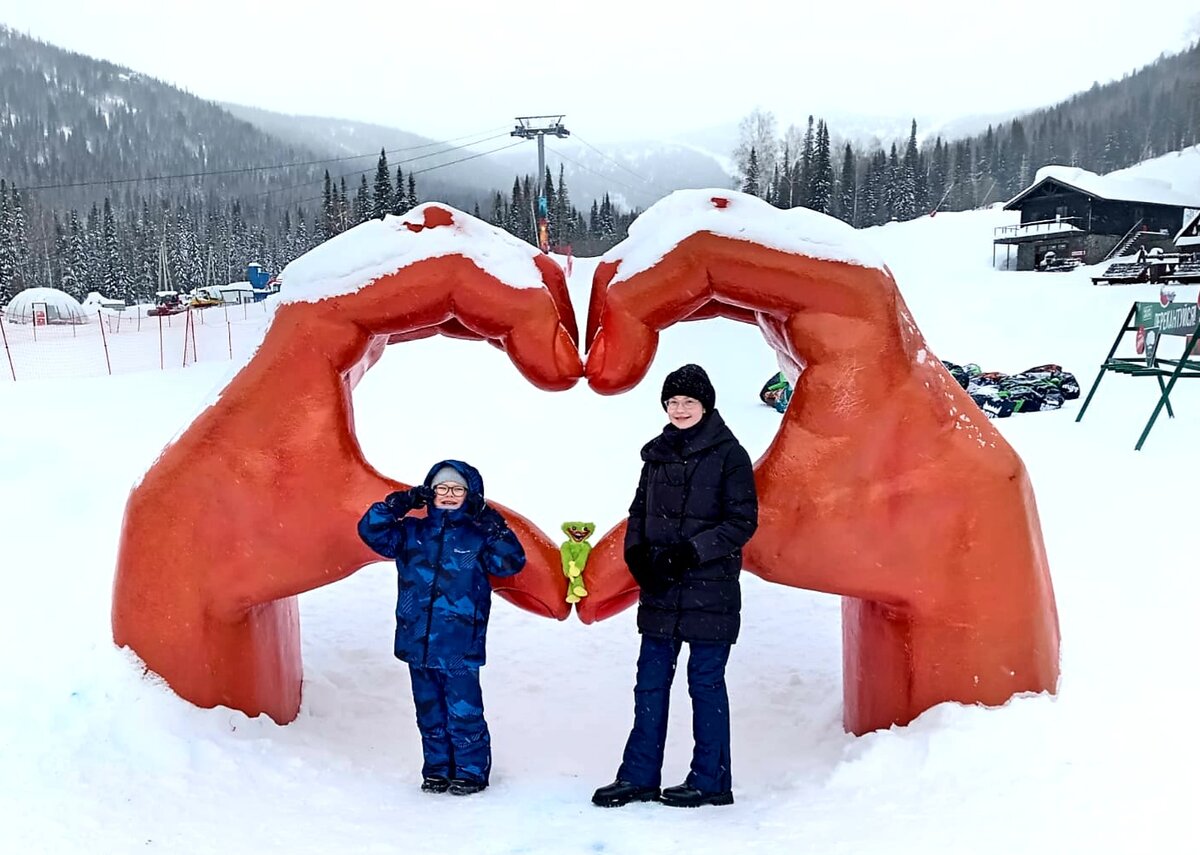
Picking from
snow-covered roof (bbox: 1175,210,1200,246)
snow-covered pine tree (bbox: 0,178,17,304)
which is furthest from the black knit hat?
snow-covered pine tree (bbox: 0,178,17,304)

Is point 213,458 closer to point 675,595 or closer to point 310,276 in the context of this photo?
point 310,276

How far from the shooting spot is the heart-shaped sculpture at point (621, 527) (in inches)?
135

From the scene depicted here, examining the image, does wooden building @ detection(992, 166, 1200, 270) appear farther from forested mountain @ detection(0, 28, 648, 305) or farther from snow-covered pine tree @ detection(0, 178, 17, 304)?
snow-covered pine tree @ detection(0, 178, 17, 304)

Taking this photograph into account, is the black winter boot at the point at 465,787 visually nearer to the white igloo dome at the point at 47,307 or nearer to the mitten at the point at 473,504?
the mitten at the point at 473,504

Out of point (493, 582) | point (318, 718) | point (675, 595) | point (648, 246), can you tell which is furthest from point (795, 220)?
point (318, 718)

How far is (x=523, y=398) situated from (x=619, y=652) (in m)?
9.08

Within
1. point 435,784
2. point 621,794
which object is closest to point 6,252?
point 435,784

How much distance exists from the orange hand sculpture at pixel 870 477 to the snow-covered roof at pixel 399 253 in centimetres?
45

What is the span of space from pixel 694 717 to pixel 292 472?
186 cm

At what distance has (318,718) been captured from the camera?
425cm

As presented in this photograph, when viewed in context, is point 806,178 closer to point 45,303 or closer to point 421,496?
point 45,303

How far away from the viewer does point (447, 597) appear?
3391mm

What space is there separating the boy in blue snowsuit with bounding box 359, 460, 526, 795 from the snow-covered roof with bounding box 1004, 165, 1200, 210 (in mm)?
34372

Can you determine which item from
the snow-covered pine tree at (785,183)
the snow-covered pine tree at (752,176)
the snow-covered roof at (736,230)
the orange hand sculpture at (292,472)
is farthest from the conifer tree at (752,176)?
the orange hand sculpture at (292,472)
